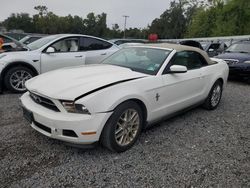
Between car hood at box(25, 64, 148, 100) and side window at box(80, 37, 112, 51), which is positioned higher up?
side window at box(80, 37, 112, 51)

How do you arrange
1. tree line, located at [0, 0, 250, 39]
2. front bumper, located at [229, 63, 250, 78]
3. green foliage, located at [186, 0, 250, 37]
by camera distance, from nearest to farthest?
1. front bumper, located at [229, 63, 250, 78]
2. green foliage, located at [186, 0, 250, 37]
3. tree line, located at [0, 0, 250, 39]

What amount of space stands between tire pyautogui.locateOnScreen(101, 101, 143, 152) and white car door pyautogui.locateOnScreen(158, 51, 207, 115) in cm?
50

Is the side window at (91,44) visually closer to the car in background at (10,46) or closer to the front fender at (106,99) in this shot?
the car in background at (10,46)

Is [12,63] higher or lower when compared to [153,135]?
higher

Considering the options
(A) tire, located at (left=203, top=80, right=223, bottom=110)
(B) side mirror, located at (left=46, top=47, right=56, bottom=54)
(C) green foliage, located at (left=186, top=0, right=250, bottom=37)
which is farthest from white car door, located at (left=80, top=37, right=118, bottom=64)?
(C) green foliage, located at (left=186, top=0, right=250, bottom=37)

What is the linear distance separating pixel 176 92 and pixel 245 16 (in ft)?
128

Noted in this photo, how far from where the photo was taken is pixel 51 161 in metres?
2.94

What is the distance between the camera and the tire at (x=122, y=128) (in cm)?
293

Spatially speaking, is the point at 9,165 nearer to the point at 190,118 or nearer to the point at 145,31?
the point at 190,118

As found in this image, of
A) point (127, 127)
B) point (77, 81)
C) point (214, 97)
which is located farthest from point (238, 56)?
point (77, 81)

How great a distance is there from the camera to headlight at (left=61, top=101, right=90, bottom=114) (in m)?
2.75

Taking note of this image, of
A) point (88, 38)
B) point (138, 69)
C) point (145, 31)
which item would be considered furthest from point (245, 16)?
point (145, 31)

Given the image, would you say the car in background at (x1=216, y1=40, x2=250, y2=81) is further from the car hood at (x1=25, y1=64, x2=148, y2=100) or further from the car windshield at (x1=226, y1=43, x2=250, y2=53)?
the car hood at (x1=25, y1=64, x2=148, y2=100)

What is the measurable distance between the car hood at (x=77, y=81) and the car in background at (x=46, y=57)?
98.3 inches
